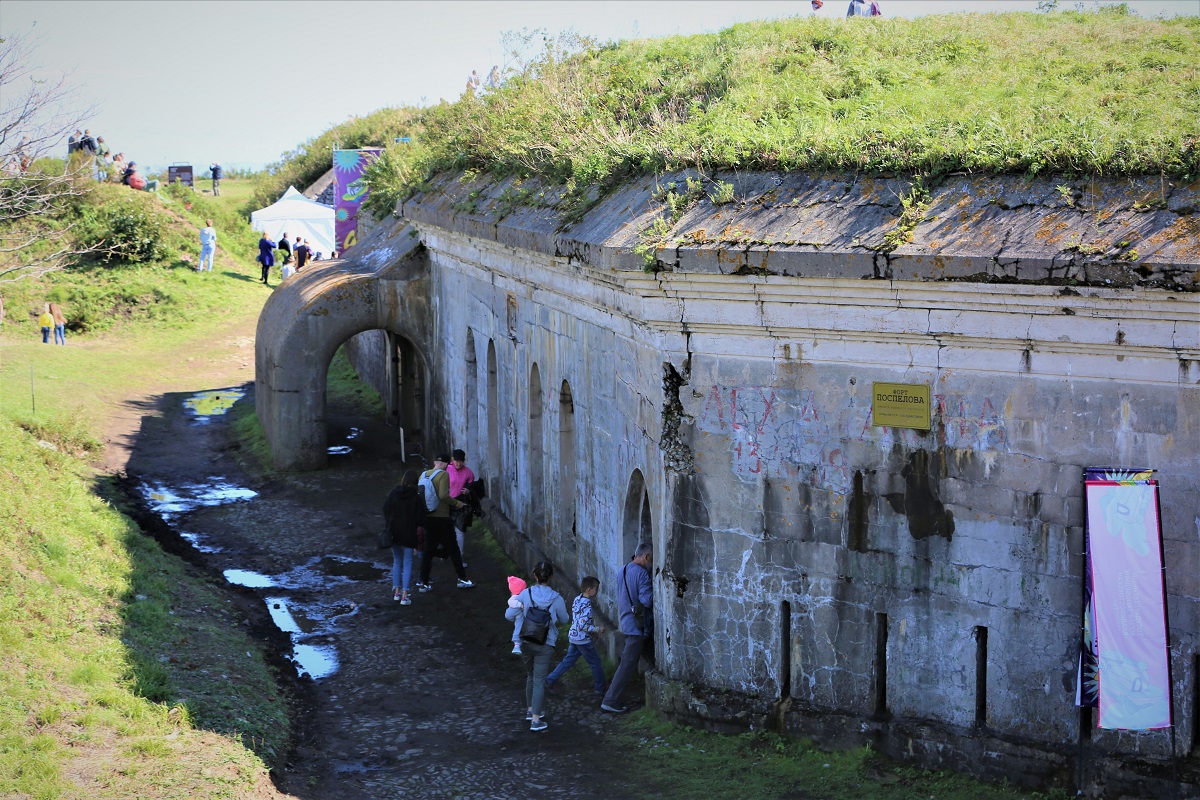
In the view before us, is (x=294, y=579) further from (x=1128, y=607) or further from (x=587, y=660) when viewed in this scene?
(x=1128, y=607)

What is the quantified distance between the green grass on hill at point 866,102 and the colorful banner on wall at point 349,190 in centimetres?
1042

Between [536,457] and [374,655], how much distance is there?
2.77 metres

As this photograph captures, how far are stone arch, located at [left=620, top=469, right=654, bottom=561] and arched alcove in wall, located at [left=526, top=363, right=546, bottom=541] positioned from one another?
8.62ft

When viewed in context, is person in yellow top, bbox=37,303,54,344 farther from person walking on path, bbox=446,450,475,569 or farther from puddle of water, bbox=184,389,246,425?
person walking on path, bbox=446,450,475,569

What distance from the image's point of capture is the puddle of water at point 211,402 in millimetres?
21688

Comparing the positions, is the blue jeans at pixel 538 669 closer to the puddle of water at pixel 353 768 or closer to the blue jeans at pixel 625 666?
the blue jeans at pixel 625 666

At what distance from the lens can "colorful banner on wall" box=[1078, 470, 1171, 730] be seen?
704 centimetres

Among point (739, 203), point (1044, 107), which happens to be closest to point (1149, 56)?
point (1044, 107)

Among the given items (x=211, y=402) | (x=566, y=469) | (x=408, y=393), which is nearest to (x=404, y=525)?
(x=566, y=469)

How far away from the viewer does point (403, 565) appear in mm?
12125

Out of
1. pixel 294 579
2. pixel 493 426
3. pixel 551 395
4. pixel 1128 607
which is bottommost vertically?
pixel 294 579

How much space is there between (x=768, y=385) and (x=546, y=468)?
4.44 m

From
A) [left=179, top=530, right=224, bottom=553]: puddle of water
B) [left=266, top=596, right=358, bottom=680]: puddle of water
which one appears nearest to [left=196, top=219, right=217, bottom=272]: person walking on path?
[left=179, top=530, right=224, bottom=553]: puddle of water

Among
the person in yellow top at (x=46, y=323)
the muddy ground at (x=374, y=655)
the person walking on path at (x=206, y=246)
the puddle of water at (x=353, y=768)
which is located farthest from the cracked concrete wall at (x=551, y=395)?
the person walking on path at (x=206, y=246)
